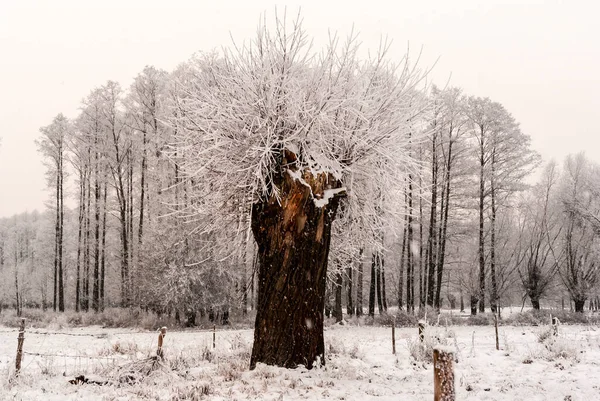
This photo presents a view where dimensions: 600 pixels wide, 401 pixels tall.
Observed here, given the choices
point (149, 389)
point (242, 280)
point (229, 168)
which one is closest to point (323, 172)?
point (229, 168)

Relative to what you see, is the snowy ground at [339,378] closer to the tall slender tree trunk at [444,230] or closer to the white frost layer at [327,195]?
the white frost layer at [327,195]

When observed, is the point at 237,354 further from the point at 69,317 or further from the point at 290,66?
the point at 69,317

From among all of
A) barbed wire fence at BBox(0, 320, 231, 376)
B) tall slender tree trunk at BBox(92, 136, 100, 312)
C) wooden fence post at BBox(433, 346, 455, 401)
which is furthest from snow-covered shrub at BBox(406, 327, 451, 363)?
tall slender tree trunk at BBox(92, 136, 100, 312)

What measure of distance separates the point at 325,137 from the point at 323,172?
651 mm

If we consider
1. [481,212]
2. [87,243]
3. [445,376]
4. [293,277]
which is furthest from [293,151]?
[87,243]

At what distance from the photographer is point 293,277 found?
7.88m

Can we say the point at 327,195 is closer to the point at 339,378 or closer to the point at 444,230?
the point at 339,378

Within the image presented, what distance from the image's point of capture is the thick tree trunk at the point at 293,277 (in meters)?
7.80

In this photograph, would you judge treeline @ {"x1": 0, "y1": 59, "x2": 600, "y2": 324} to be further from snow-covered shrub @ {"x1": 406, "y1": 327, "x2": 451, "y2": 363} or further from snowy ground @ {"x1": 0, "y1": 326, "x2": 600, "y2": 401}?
snow-covered shrub @ {"x1": 406, "y1": 327, "x2": 451, "y2": 363}

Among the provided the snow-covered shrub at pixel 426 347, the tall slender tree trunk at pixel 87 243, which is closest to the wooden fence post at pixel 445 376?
the snow-covered shrub at pixel 426 347

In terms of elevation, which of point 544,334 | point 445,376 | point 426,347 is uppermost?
point 445,376

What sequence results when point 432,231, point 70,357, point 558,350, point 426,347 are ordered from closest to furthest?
point 426,347 < point 558,350 < point 70,357 < point 432,231

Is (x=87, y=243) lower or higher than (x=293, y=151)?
lower

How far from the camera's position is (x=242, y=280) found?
22.4 m
